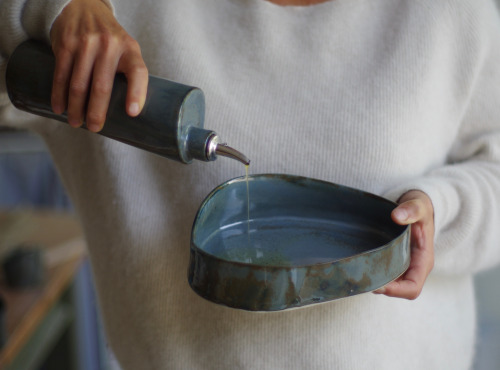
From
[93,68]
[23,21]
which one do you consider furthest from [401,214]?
[23,21]

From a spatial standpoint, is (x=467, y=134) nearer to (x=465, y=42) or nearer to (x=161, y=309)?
(x=465, y=42)

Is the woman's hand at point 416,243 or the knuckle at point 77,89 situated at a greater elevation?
the knuckle at point 77,89

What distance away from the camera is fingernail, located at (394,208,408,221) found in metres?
0.49

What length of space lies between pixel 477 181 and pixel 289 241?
0.24 m

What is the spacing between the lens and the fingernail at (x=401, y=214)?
49 centimetres

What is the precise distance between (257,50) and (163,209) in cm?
23

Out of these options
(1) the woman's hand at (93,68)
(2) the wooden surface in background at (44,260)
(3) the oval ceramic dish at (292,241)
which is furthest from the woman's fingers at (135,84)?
(2) the wooden surface in background at (44,260)

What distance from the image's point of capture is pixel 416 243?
1.76ft

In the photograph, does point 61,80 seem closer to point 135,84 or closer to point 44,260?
point 135,84

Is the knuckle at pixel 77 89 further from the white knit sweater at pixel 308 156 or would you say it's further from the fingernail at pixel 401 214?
the fingernail at pixel 401 214

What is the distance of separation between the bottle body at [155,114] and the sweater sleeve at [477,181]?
234 millimetres

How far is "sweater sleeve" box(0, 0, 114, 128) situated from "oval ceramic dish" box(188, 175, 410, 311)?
0.23 metres

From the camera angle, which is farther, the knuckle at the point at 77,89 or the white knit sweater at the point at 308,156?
the white knit sweater at the point at 308,156

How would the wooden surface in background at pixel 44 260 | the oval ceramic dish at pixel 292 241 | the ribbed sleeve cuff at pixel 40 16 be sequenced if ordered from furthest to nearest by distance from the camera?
the wooden surface in background at pixel 44 260 < the ribbed sleeve cuff at pixel 40 16 < the oval ceramic dish at pixel 292 241
